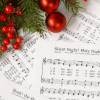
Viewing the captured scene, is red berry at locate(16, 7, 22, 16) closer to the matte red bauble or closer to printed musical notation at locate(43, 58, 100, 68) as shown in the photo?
the matte red bauble

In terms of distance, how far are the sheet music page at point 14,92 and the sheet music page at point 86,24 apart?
1.12 feet

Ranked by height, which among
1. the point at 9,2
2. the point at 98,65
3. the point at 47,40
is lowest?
the point at 98,65

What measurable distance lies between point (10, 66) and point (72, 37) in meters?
0.34

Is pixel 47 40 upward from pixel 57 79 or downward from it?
upward

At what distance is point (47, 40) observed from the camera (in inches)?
25.7

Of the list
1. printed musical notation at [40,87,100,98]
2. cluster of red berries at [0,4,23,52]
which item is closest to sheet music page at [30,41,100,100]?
printed musical notation at [40,87,100,98]

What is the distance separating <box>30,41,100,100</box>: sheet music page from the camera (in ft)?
2.07

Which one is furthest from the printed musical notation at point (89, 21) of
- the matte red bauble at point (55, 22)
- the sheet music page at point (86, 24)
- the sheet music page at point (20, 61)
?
the sheet music page at point (20, 61)

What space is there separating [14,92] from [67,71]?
11.3 inches

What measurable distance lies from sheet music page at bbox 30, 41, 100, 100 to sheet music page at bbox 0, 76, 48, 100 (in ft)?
0.11

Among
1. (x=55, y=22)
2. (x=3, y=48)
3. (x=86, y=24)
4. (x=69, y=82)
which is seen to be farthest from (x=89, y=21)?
(x=3, y=48)

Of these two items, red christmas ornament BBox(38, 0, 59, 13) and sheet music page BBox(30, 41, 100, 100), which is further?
sheet music page BBox(30, 41, 100, 100)

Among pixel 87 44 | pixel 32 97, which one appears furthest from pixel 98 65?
pixel 32 97

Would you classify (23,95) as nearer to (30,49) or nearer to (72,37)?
(30,49)
